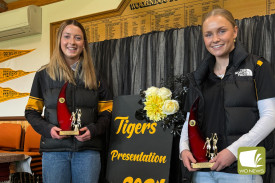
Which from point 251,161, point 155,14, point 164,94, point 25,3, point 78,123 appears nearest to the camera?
point 251,161

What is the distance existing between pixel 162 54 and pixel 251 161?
5.48 feet

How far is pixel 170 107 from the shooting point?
2143mm

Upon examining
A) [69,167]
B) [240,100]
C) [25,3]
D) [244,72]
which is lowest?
[69,167]

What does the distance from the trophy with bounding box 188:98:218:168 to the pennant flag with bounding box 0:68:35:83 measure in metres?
3.48

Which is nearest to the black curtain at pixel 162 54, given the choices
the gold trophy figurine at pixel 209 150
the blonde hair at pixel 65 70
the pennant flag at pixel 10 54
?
the blonde hair at pixel 65 70

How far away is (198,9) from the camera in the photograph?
290cm

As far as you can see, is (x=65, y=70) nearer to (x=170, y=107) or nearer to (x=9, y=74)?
(x=170, y=107)

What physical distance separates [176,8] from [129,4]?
0.59m

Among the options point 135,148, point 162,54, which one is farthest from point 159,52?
point 135,148

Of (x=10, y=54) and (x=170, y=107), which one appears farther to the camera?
(x=10, y=54)

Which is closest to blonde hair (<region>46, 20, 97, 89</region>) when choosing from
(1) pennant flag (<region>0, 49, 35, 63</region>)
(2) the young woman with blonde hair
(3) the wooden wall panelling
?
(2) the young woman with blonde hair

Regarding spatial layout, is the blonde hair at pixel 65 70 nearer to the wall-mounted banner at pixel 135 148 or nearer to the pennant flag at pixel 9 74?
the wall-mounted banner at pixel 135 148

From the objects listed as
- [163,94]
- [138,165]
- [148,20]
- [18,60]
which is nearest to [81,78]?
[163,94]

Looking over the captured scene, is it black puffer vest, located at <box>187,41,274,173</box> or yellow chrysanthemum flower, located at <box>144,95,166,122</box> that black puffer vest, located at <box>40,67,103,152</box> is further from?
black puffer vest, located at <box>187,41,274,173</box>
